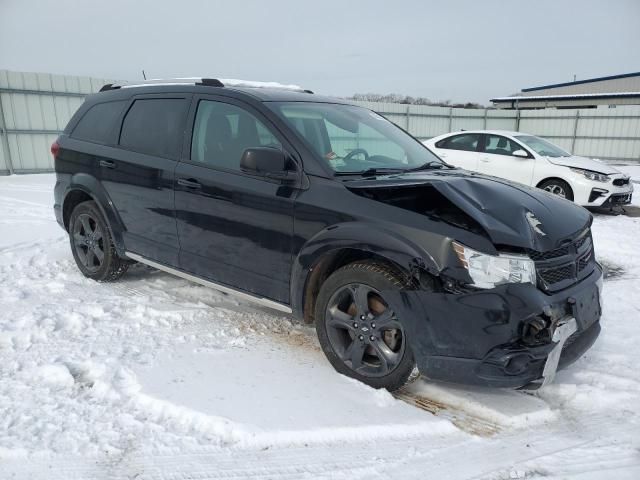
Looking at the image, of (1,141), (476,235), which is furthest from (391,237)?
A: (1,141)

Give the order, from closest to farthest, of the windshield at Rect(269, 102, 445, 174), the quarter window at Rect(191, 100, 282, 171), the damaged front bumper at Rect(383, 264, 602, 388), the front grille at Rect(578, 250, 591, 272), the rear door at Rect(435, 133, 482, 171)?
the damaged front bumper at Rect(383, 264, 602, 388)
the front grille at Rect(578, 250, 591, 272)
the windshield at Rect(269, 102, 445, 174)
the quarter window at Rect(191, 100, 282, 171)
the rear door at Rect(435, 133, 482, 171)

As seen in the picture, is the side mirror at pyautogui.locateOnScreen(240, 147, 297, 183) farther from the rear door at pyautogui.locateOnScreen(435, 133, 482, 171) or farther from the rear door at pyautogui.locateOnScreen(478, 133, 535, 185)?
the rear door at pyautogui.locateOnScreen(435, 133, 482, 171)

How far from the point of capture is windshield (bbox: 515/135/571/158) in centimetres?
987

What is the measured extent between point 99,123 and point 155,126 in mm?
934

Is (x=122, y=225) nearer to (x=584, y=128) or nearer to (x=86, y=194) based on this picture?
(x=86, y=194)

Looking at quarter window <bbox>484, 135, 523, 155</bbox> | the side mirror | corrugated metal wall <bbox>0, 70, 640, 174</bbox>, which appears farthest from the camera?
corrugated metal wall <bbox>0, 70, 640, 174</bbox>

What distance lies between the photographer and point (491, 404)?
2.96 meters

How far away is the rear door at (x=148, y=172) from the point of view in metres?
4.00

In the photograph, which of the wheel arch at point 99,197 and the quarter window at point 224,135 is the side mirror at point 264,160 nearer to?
the quarter window at point 224,135

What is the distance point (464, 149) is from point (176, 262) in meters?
8.03

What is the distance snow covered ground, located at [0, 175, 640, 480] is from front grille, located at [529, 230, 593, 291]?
2.39 ft

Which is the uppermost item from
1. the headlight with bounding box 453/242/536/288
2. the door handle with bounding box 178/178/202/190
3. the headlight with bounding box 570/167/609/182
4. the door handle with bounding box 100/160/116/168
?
the door handle with bounding box 100/160/116/168

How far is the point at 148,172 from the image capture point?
161 inches

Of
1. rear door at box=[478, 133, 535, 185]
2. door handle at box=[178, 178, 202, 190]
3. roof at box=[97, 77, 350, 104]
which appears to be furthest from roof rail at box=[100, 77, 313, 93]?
rear door at box=[478, 133, 535, 185]
